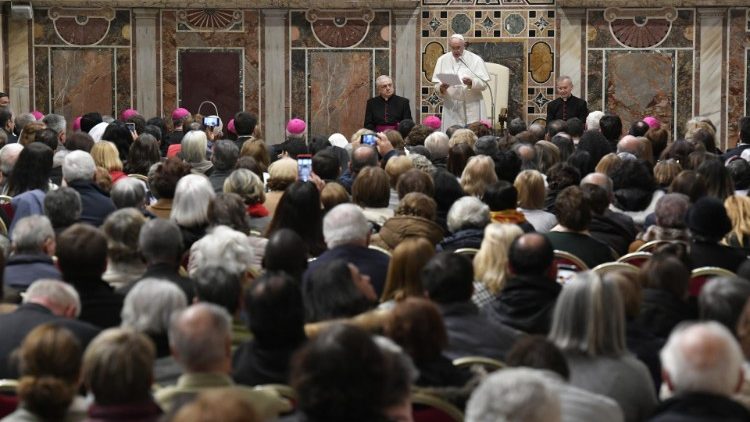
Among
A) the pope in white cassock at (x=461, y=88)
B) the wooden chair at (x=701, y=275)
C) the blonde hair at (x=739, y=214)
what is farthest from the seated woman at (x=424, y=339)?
the pope in white cassock at (x=461, y=88)

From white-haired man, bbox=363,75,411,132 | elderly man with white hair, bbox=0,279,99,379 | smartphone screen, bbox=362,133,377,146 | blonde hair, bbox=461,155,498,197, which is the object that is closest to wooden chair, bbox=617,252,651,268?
blonde hair, bbox=461,155,498,197

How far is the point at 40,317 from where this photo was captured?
6695mm

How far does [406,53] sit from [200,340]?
16288mm

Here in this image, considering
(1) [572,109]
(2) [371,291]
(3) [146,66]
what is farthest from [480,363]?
(3) [146,66]

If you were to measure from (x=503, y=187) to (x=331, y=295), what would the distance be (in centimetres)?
316

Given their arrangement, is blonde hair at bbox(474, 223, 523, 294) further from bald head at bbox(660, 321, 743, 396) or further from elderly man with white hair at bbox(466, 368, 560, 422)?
elderly man with white hair at bbox(466, 368, 560, 422)

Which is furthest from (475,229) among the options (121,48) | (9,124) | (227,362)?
(121,48)

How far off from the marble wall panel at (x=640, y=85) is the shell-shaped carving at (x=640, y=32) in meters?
0.15

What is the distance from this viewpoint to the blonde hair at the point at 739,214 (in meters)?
9.78

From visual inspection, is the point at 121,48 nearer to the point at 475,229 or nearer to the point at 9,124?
the point at 9,124

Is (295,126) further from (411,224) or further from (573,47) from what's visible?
(411,224)

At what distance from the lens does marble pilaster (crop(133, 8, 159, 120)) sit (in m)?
21.5

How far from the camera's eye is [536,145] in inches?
515

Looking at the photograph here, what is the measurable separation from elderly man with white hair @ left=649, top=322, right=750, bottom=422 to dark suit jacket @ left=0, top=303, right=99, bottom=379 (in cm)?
257
